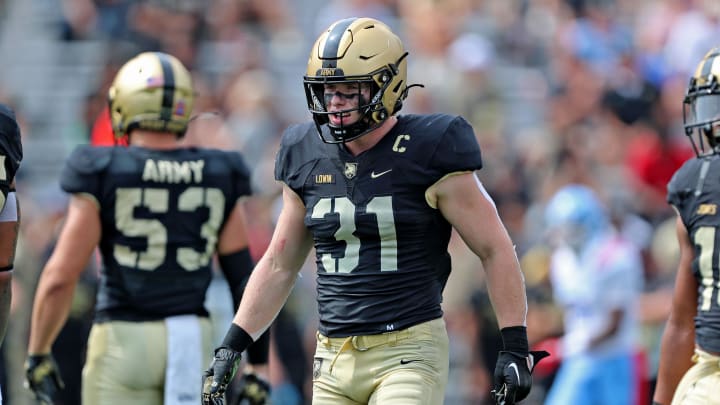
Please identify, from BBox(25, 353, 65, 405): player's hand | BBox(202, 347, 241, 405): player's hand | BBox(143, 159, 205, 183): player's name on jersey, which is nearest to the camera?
BBox(202, 347, 241, 405): player's hand

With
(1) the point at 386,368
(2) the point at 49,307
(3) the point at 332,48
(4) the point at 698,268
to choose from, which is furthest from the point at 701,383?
(2) the point at 49,307

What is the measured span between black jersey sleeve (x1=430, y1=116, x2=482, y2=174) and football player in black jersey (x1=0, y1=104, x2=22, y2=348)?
58.1 inches

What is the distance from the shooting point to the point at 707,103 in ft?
18.6

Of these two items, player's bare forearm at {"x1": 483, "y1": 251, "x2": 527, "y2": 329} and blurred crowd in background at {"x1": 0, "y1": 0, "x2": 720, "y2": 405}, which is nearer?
player's bare forearm at {"x1": 483, "y1": 251, "x2": 527, "y2": 329}

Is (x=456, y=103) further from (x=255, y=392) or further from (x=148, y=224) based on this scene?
(x=148, y=224)

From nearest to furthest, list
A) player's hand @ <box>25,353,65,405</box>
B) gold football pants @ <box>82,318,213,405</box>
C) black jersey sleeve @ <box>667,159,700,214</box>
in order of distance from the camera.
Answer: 1. black jersey sleeve @ <box>667,159,700,214</box>
2. gold football pants @ <box>82,318,213,405</box>
3. player's hand @ <box>25,353,65,405</box>

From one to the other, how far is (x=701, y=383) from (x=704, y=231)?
0.60 m

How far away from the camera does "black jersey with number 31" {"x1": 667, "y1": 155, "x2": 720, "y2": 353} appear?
545 centimetres

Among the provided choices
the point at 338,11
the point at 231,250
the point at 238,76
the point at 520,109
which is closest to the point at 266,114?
the point at 238,76

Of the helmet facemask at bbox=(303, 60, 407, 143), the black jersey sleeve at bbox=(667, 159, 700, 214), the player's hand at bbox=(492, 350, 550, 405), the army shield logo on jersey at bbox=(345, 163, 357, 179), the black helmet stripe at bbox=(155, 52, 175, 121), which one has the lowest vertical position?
the player's hand at bbox=(492, 350, 550, 405)

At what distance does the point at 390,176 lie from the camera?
5.08 metres

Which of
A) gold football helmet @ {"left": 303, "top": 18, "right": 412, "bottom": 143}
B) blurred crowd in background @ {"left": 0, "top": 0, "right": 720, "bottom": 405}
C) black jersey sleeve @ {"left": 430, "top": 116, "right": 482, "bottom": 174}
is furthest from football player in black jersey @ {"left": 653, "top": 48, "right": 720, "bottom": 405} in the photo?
blurred crowd in background @ {"left": 0, "top": 0, "right": 720, "bottom": 405}

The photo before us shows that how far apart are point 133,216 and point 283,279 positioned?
1247 mm

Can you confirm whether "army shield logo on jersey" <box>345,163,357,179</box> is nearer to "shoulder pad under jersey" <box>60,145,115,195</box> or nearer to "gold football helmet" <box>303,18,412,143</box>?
"gold football helmet" <box>303,18,412,143</box>
